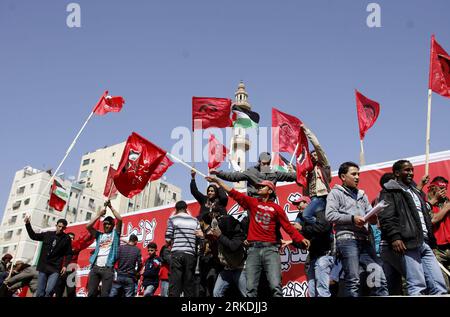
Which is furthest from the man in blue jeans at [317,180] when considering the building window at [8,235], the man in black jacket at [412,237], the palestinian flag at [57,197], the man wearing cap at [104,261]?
the building window at [8,235]

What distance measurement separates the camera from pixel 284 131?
1038 cm

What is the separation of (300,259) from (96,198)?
207ft

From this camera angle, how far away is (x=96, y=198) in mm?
66875

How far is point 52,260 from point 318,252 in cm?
523

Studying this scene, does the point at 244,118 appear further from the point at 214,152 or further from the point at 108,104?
the point at 108,104

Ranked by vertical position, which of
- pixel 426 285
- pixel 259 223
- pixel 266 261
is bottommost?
pixel 426 285

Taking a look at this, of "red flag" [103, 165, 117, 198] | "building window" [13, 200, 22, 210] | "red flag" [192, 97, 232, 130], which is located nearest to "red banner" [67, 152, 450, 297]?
"red flag" [103, 165, 117, 198]

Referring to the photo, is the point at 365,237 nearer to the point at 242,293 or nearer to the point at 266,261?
the point at 266,261

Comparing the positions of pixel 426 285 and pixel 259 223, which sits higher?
pixel 259 223

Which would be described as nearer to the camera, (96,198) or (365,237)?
(365,237)

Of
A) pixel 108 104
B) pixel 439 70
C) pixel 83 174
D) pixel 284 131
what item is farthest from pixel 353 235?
pixel 83 174

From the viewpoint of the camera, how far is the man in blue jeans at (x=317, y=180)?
637 centimetres

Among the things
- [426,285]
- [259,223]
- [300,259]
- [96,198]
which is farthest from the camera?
[96,198]
